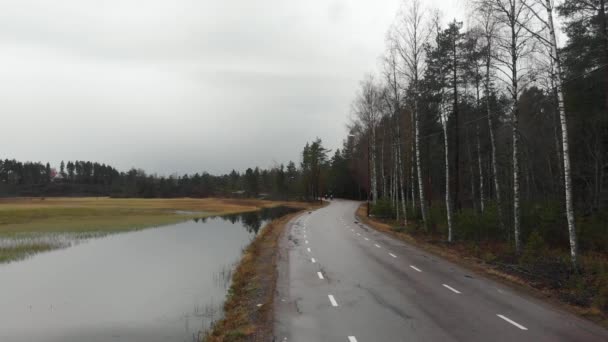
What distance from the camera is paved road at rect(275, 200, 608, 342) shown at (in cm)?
795

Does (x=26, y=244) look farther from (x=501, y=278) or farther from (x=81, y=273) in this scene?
(x=501, y=278)

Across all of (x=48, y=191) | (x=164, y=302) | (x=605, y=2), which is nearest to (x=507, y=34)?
(x=605, y=2)

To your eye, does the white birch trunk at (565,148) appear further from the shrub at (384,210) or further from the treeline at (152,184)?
the treeline at (152,184)

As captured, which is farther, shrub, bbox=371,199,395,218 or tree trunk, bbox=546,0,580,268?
shrub, bbox=371,199,395,218

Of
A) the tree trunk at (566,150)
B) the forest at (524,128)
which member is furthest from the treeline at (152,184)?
the tree trunk at (566,150)

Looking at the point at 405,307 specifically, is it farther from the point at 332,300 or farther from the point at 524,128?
the point at 524,128

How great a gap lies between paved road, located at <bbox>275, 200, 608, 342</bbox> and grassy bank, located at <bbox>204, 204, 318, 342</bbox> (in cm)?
36

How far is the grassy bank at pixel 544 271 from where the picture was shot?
33.0 ft

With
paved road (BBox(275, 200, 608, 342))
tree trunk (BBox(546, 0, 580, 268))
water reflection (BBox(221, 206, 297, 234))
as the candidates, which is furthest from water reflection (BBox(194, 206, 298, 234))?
tree trunk (BBox(546, 0, 580, 268))

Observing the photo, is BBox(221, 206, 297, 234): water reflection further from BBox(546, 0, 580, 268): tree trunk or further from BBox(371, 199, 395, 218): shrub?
BBox(546, 0, 580, 268): tree trunk

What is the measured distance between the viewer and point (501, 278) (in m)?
13.1

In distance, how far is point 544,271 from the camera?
12828 mm

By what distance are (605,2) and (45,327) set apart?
75.4ft

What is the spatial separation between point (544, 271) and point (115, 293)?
52.5ft
